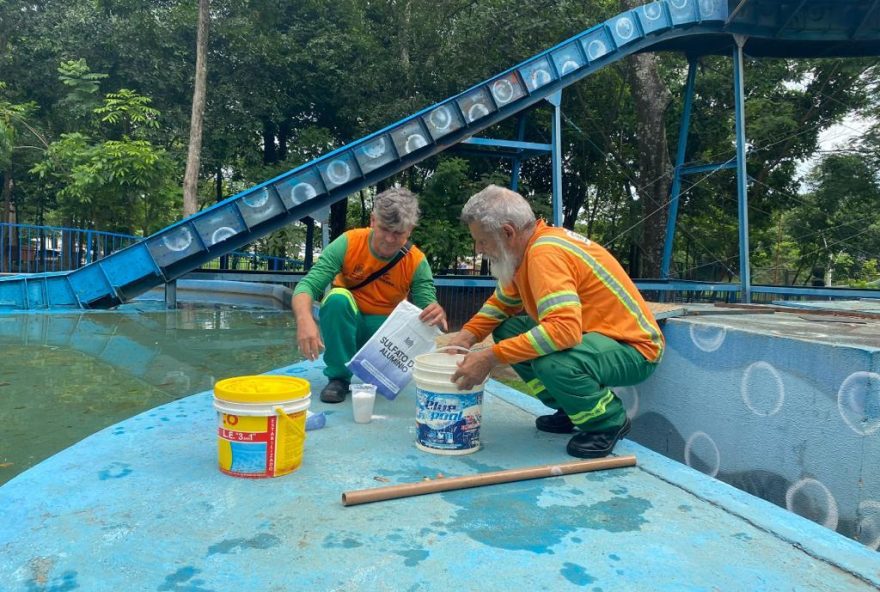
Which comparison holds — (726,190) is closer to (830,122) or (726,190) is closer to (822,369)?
(830,122)

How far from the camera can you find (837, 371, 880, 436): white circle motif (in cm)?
233

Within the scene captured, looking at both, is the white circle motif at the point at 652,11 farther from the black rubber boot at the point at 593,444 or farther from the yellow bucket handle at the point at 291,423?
the yellow bucket handle at the point at 291,423

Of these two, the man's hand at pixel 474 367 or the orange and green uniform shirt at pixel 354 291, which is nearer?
the man's hand at pixel 474 367

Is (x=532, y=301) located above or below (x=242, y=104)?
below

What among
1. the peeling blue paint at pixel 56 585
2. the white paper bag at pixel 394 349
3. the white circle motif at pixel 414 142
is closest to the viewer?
the peeling blue paint at pixel 56 585

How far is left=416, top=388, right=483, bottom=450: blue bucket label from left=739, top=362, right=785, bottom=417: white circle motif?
4.43ft

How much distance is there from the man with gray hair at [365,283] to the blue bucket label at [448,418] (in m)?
0.64

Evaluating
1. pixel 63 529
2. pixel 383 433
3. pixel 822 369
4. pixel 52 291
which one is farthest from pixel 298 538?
pixel 52 291

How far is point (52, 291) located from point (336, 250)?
8.41 meters

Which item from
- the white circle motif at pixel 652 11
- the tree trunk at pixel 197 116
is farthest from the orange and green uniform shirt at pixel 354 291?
the tree trunk at pixel 197 116

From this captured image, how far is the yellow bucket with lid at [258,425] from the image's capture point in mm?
2070

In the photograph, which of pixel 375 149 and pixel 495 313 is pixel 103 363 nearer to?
pixel 495 313

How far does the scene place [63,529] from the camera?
5.65ft

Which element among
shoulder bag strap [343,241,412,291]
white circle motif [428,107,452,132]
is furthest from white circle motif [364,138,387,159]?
shoulder bag strap [343,241,412,291]
